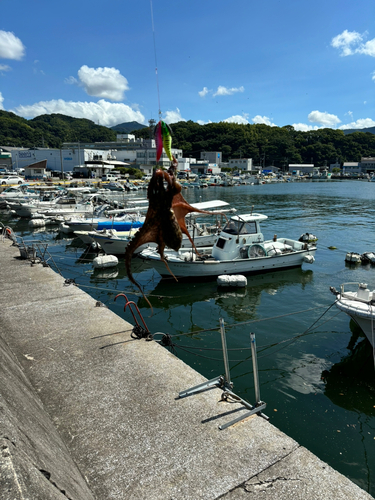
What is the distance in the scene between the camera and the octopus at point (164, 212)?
4.57 m

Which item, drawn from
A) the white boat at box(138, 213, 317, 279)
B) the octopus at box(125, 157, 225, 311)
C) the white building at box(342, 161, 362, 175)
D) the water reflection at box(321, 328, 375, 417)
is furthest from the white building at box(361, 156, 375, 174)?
the octopus at box(125, 157, 225, 311)

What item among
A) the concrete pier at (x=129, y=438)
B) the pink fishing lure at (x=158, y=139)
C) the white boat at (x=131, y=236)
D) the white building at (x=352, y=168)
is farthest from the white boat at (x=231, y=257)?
the white building at (x=352, y=168)

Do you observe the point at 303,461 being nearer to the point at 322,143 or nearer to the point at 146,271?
the point at 146,271

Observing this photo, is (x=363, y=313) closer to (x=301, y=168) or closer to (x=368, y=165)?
(x=301, y=168)

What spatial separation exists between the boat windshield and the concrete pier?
1144 cm

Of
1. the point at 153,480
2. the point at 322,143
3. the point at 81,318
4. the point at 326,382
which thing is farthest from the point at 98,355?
the point at 322,143

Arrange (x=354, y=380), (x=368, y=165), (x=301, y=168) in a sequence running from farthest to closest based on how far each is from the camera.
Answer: (x=301, y=168) < (x=368, y=165) < (x=354, y=380)

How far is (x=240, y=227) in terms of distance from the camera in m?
17.9

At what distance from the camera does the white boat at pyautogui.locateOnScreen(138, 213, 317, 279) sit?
17203mm

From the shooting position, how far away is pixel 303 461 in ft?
15.2

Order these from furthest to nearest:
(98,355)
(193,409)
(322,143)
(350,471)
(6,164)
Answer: (322,143)
(6,164)
(98,355)
(350,471)
(193,409)

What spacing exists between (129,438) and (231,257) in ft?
45.1

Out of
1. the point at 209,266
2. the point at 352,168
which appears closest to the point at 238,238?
the point at 209,266

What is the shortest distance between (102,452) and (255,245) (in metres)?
15.1
